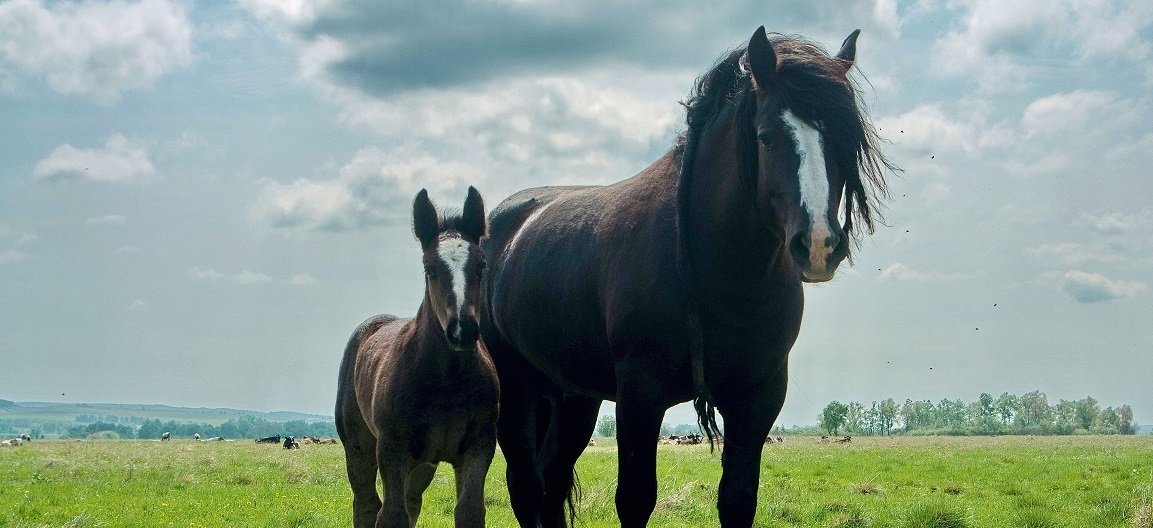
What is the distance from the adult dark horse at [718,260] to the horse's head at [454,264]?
0.42m

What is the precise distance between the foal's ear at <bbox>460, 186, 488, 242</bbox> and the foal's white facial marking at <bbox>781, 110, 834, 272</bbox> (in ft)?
9.59

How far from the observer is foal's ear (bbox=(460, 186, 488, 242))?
638 centimetres

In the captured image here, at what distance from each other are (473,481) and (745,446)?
7.10ft

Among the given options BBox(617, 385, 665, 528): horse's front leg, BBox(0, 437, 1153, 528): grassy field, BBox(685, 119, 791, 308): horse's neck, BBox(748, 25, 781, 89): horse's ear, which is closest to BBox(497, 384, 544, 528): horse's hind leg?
BBox(617, 385, 665, 528): horse's front leg

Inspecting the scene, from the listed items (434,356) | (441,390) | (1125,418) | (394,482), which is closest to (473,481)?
(394,482)

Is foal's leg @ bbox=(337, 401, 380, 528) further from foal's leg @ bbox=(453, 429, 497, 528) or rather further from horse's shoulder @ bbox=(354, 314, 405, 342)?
foal's leg @ bbox=(453, 429, 497, 528)

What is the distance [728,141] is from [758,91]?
1.05 feet

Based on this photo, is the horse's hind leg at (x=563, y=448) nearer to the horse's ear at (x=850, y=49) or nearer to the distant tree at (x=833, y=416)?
the horse's ear at (x=850, y=49)

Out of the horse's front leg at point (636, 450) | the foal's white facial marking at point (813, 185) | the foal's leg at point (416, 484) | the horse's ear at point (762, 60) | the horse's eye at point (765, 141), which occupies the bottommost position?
the foal's leg at point (416, 484)

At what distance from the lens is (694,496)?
12164 millimetres

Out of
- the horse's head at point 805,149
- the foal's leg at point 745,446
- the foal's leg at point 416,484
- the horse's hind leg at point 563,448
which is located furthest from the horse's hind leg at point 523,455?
the horse's head at point 805,149

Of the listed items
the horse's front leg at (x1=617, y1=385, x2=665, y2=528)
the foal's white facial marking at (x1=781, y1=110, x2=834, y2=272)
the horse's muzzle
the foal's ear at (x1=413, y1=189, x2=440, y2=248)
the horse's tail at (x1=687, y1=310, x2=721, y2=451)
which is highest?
the foal's ear at (x1=413, y1=189, x2=440, y2=248)

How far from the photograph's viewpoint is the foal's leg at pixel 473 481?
231 inches

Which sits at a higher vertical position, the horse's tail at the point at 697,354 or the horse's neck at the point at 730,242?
the horse's neck at the point at 730,242
